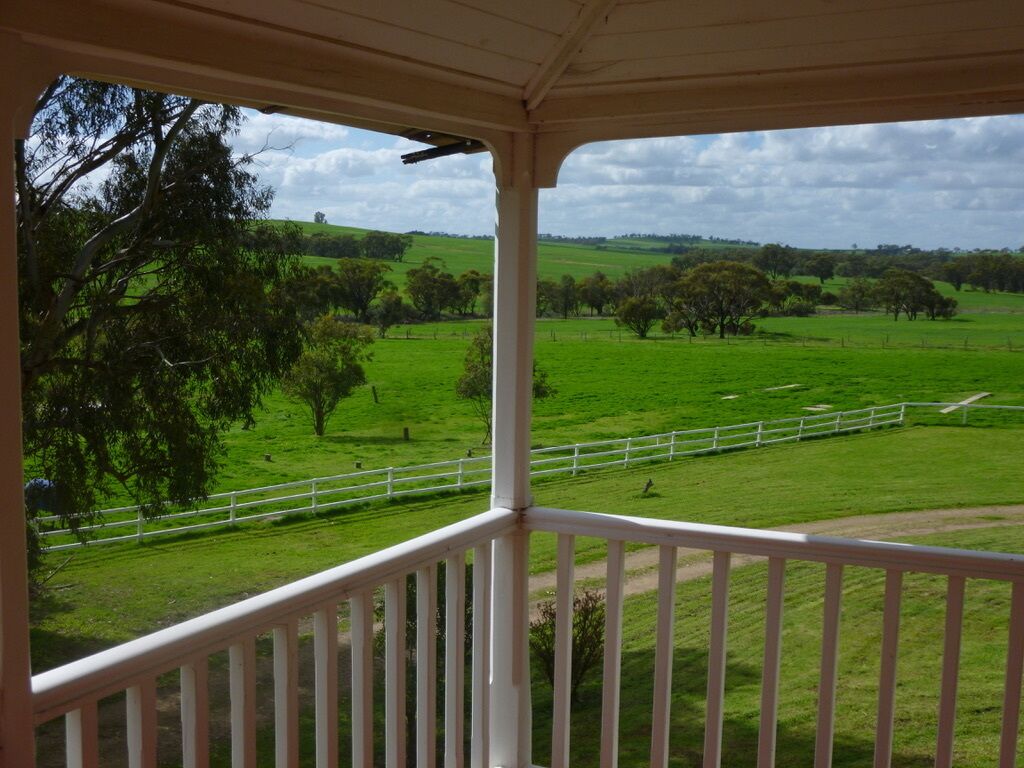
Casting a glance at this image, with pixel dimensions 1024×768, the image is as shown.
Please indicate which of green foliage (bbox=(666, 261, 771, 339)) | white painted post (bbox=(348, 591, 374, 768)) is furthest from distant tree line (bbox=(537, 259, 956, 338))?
white painted post (bbox=(348, 591, 374, 768))

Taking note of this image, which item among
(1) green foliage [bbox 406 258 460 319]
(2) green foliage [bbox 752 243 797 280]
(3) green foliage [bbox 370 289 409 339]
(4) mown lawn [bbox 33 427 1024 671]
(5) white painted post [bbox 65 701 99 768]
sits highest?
(2) green foliage [bbox 752 243 797 280]

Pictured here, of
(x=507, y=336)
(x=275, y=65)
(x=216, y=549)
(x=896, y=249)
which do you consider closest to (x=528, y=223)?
(x=507, y=336)

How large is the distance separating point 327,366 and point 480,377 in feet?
3.37

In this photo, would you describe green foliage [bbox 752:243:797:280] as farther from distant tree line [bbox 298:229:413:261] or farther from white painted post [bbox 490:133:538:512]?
white painted post [bbox 490:133:538:512]

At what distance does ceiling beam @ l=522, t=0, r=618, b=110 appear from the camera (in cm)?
224

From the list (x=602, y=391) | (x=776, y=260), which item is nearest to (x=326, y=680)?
(x=776, y=260)

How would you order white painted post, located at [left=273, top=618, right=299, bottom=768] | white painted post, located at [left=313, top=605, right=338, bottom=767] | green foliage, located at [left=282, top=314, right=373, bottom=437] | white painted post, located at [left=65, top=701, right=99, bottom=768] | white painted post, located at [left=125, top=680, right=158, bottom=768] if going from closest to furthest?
white painted post, located at [left=65, top=701, right=99, bottom=768], white painted post, located at [left=125, top=680, right=158, bottom=768], white painted post, located at [left=273, top=618, right=299, bottom=768], white painted post, located at [left=313, top=605, right=338, bottom=767], green foliage, located at [left=282, top=314, right=373, bottom=437]

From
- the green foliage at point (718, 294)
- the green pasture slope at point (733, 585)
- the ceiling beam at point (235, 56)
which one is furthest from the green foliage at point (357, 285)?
the ceiling beam at point (235, 56)

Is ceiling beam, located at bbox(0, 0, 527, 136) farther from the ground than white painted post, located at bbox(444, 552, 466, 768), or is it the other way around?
ceiling beam, located at bbox(0, 0, 527, 136)

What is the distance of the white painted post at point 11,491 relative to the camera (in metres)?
1.39

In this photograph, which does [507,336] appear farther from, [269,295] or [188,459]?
[188,459]

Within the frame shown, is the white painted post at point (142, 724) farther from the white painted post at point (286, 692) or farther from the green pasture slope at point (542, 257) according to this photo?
the green pasture slope at point (542, 257)

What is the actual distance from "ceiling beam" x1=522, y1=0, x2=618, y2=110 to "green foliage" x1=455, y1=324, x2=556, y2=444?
306cm

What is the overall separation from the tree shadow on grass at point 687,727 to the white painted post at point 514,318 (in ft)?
7.72
